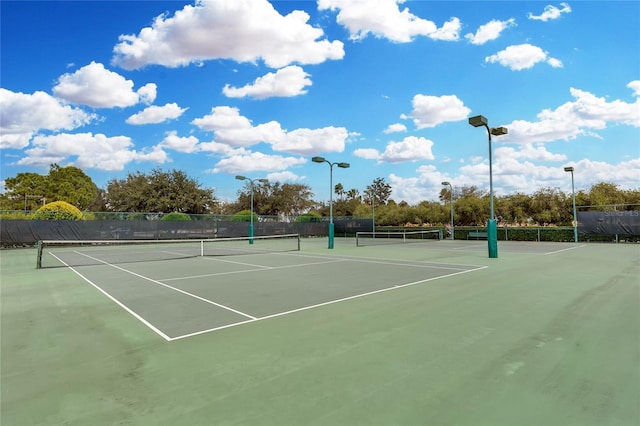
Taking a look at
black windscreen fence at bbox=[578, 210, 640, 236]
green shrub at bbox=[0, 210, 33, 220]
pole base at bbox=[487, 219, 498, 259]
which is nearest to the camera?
Result: pole base at bbox=[487, 219, 498, 259]

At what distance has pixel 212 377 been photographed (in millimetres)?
3379

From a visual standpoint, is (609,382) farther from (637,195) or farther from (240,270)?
(637,195)

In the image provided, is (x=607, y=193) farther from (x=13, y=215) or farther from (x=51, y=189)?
(x=51, y=189)

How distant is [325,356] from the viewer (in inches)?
152

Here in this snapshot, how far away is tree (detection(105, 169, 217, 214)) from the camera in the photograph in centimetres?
4784

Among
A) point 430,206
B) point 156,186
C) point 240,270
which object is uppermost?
point 156,186

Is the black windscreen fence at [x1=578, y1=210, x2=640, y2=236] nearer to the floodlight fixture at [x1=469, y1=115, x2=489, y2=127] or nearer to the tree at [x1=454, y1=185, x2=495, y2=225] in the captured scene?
the tree at [x1=454, y1=185, x2=495, y2=225]

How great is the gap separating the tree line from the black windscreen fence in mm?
869

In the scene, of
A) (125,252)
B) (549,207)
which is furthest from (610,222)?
(125,252)

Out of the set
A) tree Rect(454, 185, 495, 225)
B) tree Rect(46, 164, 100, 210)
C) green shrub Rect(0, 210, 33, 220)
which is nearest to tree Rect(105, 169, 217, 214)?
tree Rect(46, 164, 100, 210)

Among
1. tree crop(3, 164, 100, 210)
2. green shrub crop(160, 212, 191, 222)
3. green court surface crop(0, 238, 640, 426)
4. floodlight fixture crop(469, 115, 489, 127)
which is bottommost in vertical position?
green court surface crop(0, 238, 640, 426)

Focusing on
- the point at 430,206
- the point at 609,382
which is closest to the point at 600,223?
the point at 430,206

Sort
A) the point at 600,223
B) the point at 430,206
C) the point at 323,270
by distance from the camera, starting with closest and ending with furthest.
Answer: the point at 323,270 → the point at 600,223 → the point at 430,206

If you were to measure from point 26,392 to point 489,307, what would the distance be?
5.98 meters
